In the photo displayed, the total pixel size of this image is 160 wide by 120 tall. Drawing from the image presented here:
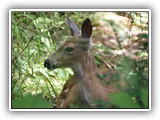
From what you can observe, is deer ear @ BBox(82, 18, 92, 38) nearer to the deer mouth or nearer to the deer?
the deer

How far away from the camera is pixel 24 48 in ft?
7.49

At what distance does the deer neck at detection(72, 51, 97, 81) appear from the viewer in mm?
2195

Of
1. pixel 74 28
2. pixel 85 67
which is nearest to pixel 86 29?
pixel 74 28

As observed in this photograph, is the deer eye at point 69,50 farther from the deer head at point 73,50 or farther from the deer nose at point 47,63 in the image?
the deer nose at point 47,63

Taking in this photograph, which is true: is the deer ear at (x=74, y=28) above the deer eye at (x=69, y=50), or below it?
above

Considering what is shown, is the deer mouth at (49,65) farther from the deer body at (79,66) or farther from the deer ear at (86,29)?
the deer ear at (86,29)

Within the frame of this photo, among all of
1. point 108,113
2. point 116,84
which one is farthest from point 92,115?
point 116,84

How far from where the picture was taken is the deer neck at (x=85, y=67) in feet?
7.20

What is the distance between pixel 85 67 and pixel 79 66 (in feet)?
0.12

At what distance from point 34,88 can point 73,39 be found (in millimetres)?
353

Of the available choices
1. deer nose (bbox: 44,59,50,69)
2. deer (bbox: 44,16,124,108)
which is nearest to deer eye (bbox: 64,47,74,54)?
deer (bbox: 44,16,124,108)

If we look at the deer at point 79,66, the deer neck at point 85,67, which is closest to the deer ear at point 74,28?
the deer at point 79,66

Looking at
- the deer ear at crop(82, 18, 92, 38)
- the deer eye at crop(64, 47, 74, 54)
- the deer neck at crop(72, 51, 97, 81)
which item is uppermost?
the deer ear at crop(82, 18, 92, 38)

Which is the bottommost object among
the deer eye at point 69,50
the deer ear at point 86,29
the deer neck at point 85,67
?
the deer neck at point 85,67
